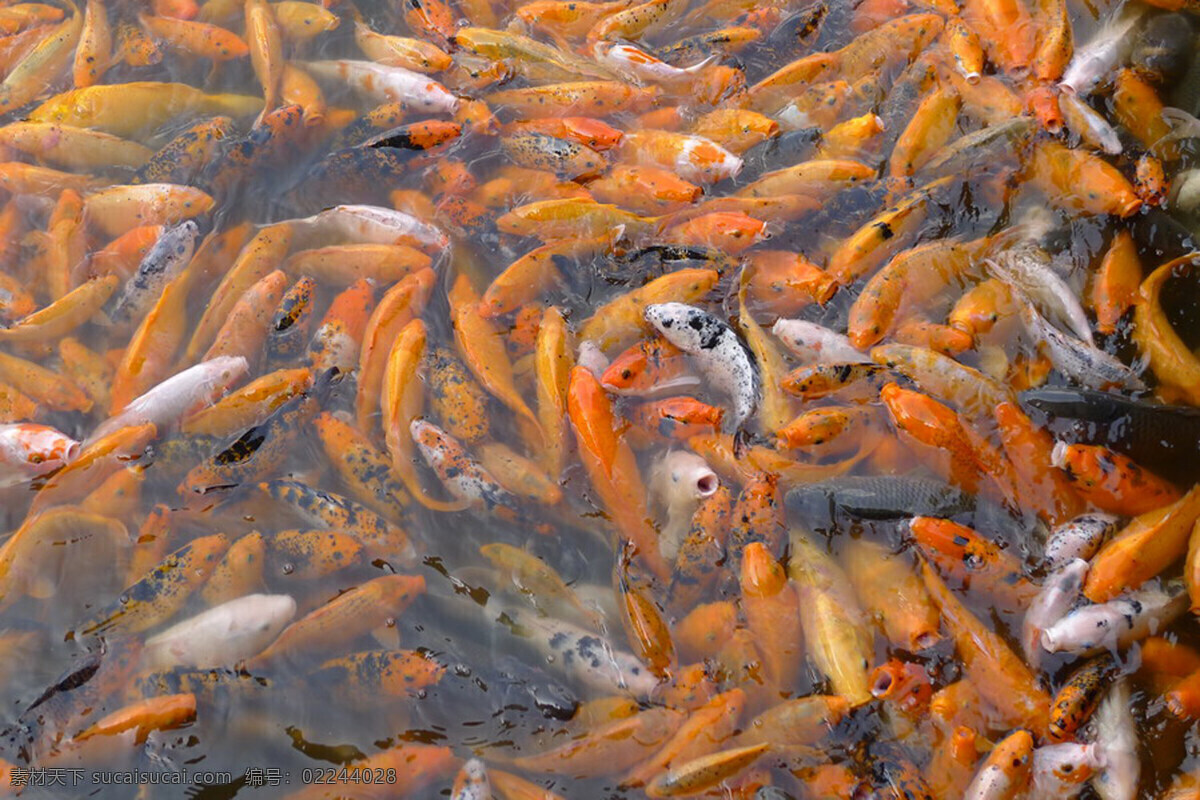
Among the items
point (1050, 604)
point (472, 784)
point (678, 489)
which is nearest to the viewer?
point (472, 784)

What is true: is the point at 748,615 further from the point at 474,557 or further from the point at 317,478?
the point at 317,478

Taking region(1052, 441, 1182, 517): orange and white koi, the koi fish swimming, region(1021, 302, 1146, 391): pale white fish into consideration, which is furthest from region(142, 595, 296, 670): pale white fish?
region(1021, 302, 1146, 391): pale white fish

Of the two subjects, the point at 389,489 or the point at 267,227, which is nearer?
the point at 389,489

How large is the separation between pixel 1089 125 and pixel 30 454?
14.6 ft

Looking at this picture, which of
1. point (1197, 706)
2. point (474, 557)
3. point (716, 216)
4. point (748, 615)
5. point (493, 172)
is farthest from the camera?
point (493, 172)

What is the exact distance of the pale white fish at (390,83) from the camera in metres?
4.26

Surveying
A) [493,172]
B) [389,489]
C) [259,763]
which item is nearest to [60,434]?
[389,489]

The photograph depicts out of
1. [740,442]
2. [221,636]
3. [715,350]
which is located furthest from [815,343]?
[221,636]

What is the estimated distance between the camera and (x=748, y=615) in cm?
292

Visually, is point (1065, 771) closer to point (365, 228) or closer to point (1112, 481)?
point (1112, 481)

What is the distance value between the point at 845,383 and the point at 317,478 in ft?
6.51

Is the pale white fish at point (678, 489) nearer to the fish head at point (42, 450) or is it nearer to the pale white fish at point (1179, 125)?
the fish head at point (42, 450)

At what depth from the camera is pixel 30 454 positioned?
328 cm

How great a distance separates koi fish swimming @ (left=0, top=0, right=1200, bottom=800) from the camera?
2762mm
